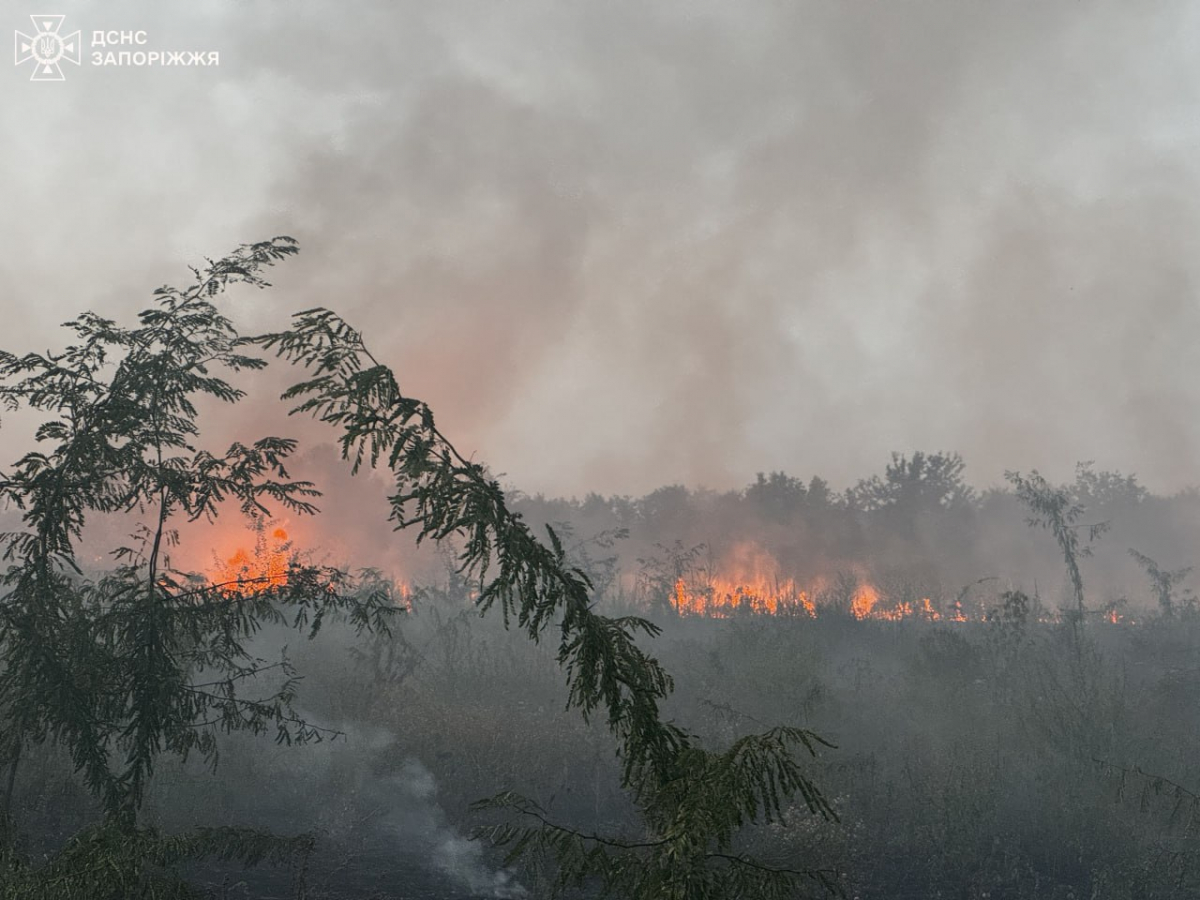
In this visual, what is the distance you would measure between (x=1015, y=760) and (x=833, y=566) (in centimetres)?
2706

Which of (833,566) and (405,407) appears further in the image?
(833,566)

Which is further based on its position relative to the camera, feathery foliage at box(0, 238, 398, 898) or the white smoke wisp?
the white smoke wisp

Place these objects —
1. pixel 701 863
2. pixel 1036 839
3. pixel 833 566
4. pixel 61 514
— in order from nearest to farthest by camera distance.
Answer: pixel 701 863
pixel 61 514
pixel 1036 839
pixel 833 566

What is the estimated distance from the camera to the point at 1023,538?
48156 mm

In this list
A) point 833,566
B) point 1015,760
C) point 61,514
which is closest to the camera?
point 61,514

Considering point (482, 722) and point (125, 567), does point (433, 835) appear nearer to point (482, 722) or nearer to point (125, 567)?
point (482, 722)

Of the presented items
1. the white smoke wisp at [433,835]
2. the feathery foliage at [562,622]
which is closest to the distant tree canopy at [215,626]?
the feathery foliage at [562,622]

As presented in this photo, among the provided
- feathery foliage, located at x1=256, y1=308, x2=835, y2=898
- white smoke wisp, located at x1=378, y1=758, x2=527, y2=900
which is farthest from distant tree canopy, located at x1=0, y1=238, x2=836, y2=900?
white smoke wisp, located at x1=378, y1=758, x2=527, y2=900

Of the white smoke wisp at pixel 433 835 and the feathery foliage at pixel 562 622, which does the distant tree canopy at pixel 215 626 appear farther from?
the white smoke wisp at pixel 433 835

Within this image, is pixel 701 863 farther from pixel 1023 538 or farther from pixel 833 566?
pixel 1023 538

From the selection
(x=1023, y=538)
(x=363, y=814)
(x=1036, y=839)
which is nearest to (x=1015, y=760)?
(x=1036, y=839)

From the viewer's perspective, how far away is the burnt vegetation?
3762mm

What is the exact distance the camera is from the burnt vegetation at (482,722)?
148 inches

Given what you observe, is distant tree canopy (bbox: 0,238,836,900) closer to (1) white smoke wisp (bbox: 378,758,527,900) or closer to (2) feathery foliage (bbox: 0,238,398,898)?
(2) feathery foliage (bbox: 0,238,398,898)
